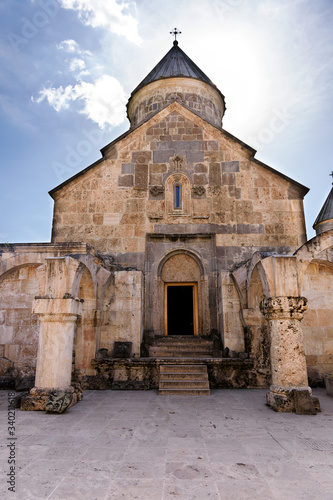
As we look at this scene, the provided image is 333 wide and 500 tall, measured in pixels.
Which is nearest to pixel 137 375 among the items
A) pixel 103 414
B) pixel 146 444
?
pixel 103 414

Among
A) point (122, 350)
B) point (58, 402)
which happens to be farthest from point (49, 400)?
point (122, 350)

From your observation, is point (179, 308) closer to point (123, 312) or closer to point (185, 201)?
point (185, 201)

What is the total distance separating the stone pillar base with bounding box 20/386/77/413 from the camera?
5191 millimetres

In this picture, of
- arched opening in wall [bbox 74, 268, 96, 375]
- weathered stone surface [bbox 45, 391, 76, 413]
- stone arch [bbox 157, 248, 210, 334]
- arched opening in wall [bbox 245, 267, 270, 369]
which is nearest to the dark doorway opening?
stone arch [bbox 157, 248, 210, 334]

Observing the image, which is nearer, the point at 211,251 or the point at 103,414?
the point at 103,414

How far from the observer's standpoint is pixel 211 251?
906 cm

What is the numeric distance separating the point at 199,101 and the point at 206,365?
32.9ft

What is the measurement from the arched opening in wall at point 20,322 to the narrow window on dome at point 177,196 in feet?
13.4

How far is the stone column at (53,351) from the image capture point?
5473 millimetres

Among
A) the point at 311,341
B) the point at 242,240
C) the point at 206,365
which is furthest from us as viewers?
the point at 242,240

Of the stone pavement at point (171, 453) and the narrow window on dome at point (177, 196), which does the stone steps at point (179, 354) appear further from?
the narrow window on dome at point (177, 196)

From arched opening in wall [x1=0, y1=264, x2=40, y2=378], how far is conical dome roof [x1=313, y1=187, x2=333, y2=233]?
1273cm

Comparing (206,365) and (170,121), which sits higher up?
(170,121)

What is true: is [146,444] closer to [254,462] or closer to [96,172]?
[254,462]
